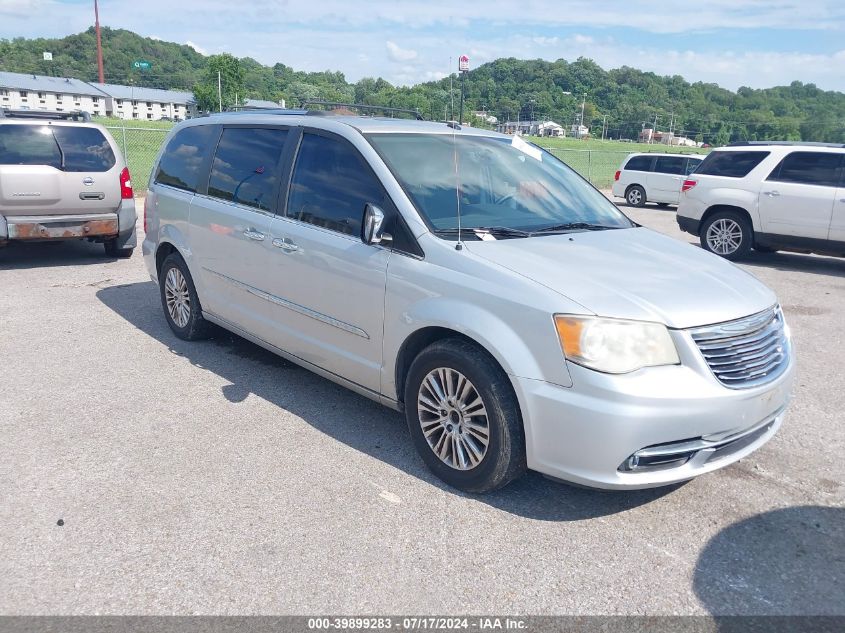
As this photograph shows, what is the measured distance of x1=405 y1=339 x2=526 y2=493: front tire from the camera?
340 cm

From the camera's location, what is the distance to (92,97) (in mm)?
114688

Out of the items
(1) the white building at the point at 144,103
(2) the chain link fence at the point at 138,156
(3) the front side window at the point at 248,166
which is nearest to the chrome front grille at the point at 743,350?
(3) the front side window at the point at 248,166

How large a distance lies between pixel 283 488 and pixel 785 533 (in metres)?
2.44

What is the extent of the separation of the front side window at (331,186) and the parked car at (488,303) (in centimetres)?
1

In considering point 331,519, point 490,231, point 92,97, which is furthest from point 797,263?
point 92,97

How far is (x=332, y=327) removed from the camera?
435 centimetres

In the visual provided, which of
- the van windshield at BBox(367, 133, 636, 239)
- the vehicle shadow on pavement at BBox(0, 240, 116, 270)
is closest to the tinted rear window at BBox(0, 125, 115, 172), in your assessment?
the vehicle shadow on pavement at BBox(0, 240, 116, 270)

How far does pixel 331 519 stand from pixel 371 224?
152 centimetres

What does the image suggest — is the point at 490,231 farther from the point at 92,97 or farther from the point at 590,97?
the point at 92,97

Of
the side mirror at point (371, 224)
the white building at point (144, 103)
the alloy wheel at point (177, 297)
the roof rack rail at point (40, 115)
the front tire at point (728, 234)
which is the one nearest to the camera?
the side mirror at point (371, 224)

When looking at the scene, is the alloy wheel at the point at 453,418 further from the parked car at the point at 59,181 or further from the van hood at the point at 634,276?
the parked car at the point at 59,181

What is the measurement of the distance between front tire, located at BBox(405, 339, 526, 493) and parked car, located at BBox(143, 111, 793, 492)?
0.03 ft

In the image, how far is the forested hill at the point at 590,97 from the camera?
13.2 metres

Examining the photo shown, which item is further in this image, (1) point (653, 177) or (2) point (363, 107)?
(1) point (653, 177)
